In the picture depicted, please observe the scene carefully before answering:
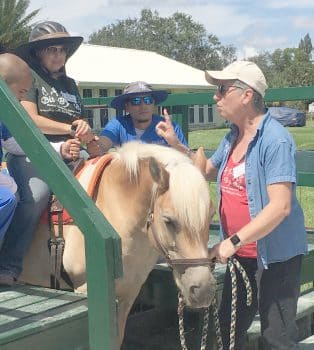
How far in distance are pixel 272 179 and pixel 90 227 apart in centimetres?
114

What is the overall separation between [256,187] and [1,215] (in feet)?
4.42

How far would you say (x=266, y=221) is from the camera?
306 cm

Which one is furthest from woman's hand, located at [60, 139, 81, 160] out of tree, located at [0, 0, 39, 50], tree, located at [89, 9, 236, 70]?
tree, located at [89, 9, 236, 70]

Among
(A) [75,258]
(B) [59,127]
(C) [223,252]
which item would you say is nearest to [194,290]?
(C) [223,252]

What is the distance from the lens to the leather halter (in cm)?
299

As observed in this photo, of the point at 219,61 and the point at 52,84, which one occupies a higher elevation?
A: the point at 219,61

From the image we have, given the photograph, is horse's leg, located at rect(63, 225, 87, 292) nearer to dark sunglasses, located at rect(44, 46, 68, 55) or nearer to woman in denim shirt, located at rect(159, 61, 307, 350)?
woman in denim shirt, located at rect(159, 61, 307, 350)

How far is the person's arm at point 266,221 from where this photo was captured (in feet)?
10.0

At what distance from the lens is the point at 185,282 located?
9.91 ft

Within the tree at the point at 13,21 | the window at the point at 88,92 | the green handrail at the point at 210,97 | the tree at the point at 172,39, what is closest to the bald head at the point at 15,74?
the green handrail at the point at 210,97

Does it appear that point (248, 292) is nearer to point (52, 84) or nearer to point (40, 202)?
point (40, 202)

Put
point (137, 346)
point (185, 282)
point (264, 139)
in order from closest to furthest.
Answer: point (185, 282), point (264, 139), point (137, 346)

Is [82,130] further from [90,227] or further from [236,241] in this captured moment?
[90,227]

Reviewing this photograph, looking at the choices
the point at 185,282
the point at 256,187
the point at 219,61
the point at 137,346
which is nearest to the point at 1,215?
the point at 185,282
